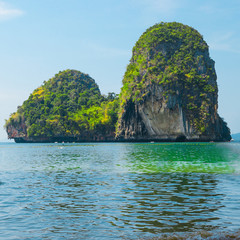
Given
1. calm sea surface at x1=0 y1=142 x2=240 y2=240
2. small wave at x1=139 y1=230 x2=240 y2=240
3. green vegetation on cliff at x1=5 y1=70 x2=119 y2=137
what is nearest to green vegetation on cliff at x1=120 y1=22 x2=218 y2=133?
green vegetation on cliff at x1=5 y1=70 x2=119 y2=137

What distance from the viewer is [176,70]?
115875 millimetres

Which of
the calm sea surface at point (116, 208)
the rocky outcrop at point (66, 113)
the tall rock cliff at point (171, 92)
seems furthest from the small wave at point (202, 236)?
the rocky outcrop at point (66, 113)

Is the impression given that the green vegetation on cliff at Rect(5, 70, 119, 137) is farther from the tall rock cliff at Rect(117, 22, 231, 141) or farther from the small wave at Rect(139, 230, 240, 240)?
the small wave at Rect(139, 230, 240, 240)

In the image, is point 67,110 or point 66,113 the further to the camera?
point 67,110

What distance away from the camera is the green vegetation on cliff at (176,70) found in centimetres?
11519

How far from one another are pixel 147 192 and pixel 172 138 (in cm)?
10377

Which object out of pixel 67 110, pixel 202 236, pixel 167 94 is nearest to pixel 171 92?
pixel 167 94

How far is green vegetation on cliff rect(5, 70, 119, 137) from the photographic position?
484ft

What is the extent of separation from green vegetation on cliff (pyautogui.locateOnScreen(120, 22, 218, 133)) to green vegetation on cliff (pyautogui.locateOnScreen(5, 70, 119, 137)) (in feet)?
74.6

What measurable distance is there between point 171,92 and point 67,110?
217 feet

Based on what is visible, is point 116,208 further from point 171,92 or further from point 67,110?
point 67,110

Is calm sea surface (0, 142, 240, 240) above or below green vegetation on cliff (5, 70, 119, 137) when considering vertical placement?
below

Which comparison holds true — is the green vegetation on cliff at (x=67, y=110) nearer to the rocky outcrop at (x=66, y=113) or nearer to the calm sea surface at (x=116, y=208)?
the rocky outcrop at (x=66, y=113)

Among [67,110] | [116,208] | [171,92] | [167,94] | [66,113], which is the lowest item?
[116,208]
